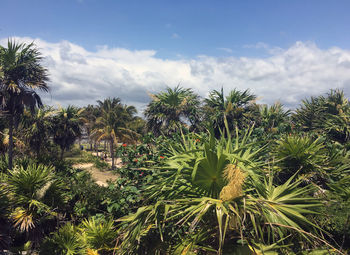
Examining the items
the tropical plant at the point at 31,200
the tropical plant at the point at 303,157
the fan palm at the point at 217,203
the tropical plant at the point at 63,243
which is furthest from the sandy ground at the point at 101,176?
the fan palm at the point at 217,203

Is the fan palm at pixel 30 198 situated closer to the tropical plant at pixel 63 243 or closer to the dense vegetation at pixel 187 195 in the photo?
the dense vegetation at pixel 187 195

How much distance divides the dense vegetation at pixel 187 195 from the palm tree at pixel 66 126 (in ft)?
21.2

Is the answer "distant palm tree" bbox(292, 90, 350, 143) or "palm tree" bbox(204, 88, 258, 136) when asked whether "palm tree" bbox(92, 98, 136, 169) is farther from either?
"distant palm tree" bbox(292, 90, 350, 143)

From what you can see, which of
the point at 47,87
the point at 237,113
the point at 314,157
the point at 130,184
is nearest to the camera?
the point at 314,157

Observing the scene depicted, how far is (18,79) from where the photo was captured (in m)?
14.2

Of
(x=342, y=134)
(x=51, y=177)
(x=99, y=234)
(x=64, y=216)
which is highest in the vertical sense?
(x=342, y=134)

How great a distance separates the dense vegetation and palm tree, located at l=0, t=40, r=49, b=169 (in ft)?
0.19

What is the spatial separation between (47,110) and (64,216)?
14956 mm

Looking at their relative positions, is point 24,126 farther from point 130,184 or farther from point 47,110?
point 130,184

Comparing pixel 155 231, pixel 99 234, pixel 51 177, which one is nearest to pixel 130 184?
pixel 99 234

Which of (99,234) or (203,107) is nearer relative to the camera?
(99,234)

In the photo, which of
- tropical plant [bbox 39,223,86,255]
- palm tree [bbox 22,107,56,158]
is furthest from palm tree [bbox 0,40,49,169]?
tropical plant [bbox 39,223,86,255]

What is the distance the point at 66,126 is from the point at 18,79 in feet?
27.2

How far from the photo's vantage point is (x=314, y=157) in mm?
5926
